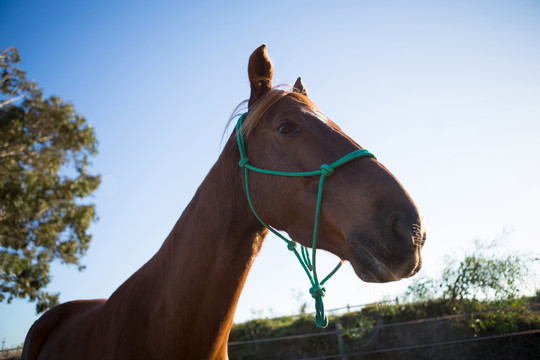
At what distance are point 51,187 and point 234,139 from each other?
13.0 metres

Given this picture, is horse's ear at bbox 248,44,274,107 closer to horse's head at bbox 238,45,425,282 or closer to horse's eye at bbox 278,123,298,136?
horse's head at bbox 238,45,425,282

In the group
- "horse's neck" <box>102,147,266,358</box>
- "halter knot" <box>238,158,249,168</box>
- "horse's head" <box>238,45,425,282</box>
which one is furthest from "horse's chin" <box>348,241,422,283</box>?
"halter knot" <box>238,158,249,168</box>

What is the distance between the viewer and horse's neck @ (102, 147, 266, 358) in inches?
64.4

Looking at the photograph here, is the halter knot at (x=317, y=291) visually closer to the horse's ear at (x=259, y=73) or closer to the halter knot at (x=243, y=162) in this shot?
the halter knot at (x=243, y=162)

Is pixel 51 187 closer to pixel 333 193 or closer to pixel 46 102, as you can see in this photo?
pixel 46 102

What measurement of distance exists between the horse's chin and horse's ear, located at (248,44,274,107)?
1126 mm

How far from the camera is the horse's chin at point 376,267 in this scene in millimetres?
1166

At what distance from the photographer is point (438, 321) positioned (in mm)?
7176

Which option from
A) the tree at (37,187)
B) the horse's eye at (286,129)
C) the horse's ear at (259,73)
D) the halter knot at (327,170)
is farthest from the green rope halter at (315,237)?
the tree at (37,187)

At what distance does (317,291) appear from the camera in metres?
1.51

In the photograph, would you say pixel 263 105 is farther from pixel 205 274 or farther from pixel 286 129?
pixel 205 274

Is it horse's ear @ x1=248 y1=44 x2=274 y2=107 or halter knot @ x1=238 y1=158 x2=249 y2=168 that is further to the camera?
horse's ear @ x1=248 y1=44 x2=274 y2=107

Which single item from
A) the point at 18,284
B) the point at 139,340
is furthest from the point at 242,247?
the point at 18,284

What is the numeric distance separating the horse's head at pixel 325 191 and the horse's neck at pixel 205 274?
0.59ft
